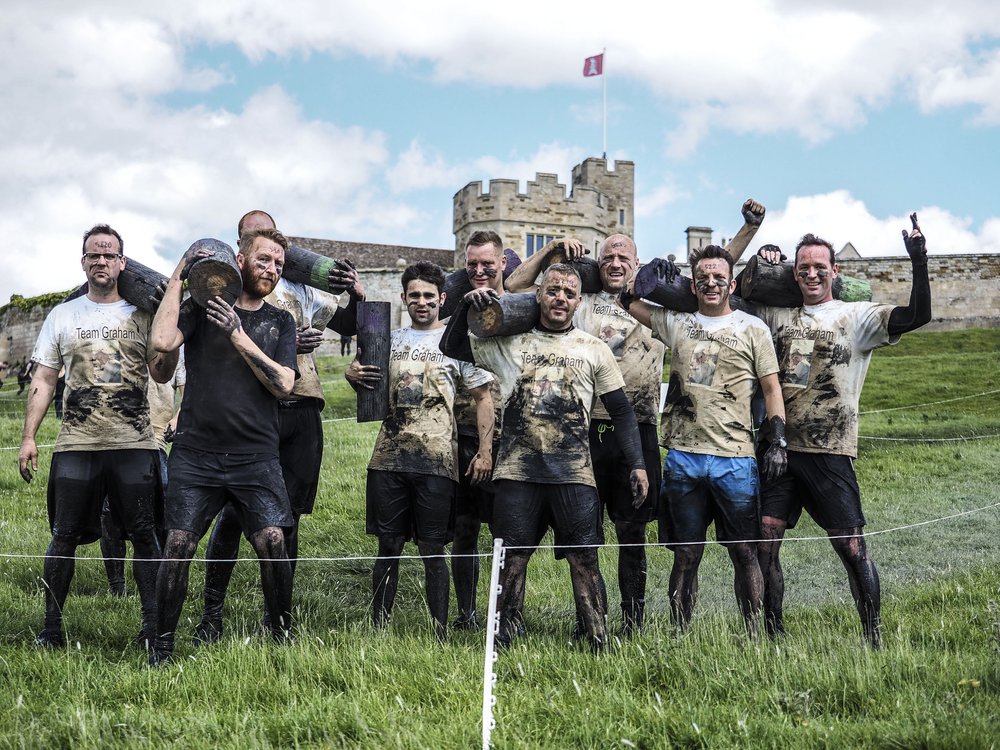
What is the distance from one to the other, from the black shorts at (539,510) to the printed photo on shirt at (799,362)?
1470 mm

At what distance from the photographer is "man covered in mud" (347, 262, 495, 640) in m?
5.81

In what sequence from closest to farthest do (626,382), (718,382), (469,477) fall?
(718,382) < (626,382) < (469,477)

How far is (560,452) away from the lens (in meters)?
5.26

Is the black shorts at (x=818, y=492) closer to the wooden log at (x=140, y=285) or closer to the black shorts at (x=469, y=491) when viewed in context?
the black shorts at (x=469, y=491)

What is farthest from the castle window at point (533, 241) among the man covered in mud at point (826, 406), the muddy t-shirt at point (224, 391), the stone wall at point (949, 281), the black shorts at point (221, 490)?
the black shorts at point (221, 490)

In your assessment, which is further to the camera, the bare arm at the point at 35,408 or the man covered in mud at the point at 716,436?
the bare arm at the point at 35,408

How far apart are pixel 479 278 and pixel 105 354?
229cm

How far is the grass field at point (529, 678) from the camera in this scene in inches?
155

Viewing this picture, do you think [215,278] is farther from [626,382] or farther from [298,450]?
[626,382]

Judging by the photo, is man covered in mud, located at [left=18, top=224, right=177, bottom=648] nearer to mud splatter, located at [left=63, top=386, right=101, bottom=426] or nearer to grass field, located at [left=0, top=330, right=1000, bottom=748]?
mud splatter, located at [left=63, top=386, right=101, bottom=426]

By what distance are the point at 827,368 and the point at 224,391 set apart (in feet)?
11.3

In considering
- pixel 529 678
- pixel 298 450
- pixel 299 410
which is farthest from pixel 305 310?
pixel 529 678

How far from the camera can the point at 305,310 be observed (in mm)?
6387

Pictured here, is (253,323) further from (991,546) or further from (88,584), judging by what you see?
(991,546)
